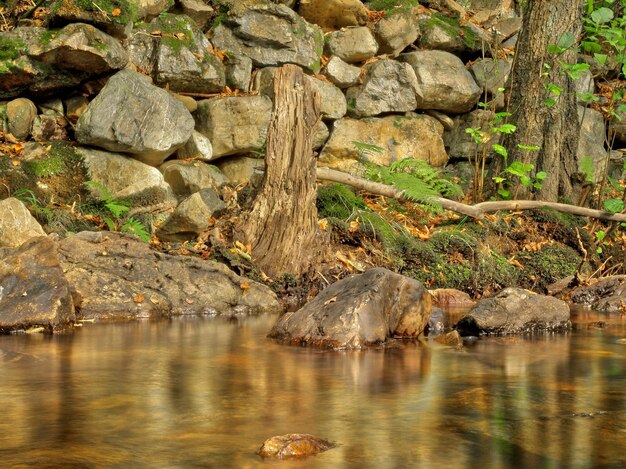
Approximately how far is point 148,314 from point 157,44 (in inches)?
194

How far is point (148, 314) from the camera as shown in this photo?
27.1 feet

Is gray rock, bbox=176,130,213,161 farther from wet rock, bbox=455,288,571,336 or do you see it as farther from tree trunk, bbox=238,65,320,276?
wet rock, bbox=455,288,571,336

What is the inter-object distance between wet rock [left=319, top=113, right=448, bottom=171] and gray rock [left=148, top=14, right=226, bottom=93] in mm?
2005

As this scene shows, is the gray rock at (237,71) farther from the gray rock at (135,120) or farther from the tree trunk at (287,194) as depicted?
the tree trunk at (287,194)

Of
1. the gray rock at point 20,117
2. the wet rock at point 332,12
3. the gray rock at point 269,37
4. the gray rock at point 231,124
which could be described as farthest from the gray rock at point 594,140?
the gray rock at point 20,117

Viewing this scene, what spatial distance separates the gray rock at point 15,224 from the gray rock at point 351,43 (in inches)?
239

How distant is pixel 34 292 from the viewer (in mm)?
7355

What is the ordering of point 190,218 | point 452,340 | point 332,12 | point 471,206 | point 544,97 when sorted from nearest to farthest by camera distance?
point 452,340 → point 190,218 → point 471,206 → point 544,97 → point 332,12

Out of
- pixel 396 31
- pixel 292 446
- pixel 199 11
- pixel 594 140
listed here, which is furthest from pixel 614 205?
pixel 292 446

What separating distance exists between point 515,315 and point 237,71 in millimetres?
6378

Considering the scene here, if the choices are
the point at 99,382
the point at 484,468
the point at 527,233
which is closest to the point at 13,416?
the point at 99,382

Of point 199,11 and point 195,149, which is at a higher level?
point 199,11

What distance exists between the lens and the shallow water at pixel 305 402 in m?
3.73

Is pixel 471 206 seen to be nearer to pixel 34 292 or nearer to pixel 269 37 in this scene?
pixel 269 37
